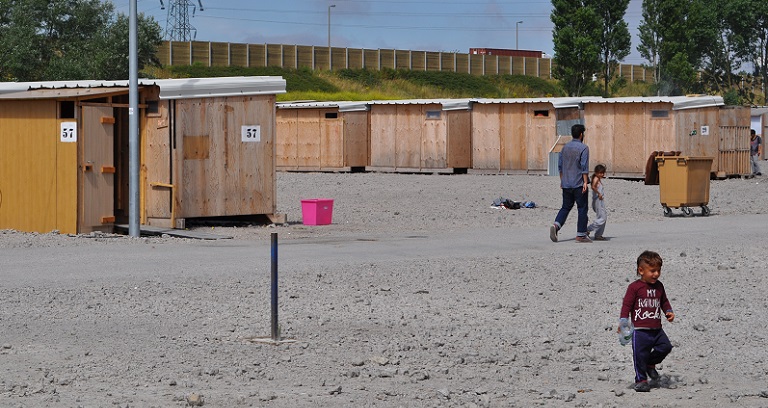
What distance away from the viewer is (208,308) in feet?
36.0

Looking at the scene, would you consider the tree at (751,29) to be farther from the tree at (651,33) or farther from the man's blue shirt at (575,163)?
the man's blue shirt at (575,163)

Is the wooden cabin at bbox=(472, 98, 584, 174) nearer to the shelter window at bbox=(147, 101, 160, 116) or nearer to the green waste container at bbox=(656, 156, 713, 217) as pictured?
the green waste container at bbox=(656, 156, 713, 217)

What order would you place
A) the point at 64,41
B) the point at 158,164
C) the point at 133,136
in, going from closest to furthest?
the point at 133,136
the point at 158,164
the point at 64,41

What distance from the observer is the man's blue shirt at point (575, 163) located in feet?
55.7

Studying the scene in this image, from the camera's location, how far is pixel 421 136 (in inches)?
1540

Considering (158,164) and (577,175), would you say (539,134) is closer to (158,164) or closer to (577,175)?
(158,164)

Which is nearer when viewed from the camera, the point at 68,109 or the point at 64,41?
the point at 68,109

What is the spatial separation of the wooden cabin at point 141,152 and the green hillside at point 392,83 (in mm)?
48745

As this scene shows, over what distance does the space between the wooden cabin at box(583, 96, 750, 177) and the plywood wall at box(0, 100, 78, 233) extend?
65.8 ft

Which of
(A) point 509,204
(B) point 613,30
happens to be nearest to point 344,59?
(B) point 613,30

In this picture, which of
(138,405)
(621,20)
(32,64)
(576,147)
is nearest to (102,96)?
(576,147)

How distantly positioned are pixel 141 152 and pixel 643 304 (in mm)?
12575

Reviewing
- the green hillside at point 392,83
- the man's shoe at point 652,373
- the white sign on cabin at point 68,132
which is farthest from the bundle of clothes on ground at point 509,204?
the green hillside at point 392,83

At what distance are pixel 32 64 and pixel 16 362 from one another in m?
47.4
